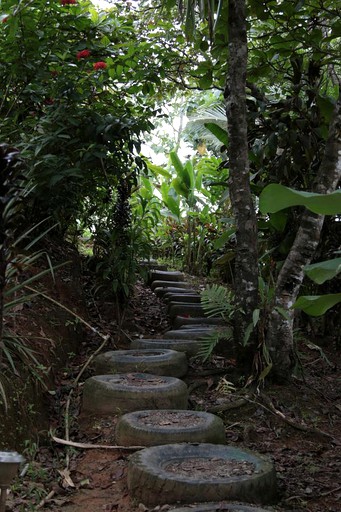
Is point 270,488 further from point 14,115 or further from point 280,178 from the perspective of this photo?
point 14,115

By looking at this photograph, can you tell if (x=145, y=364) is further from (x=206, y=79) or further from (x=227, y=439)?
(x=206, y=79)

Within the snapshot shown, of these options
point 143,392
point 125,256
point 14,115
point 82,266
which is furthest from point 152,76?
point 143,392

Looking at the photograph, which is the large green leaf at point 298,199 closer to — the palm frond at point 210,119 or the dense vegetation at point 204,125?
the dense vegetation at point 204,125

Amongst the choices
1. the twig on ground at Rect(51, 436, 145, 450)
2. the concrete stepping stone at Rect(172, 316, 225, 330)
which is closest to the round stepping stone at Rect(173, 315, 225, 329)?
the concrete stepping stone at Rect(172, 316, 225, 330)

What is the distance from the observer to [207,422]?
10.2 ft

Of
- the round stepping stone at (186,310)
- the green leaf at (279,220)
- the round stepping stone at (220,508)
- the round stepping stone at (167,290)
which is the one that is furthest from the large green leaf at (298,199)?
the round stepping stone at (167,290)

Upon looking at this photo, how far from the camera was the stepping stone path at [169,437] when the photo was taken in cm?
237

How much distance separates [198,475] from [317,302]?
90 cm

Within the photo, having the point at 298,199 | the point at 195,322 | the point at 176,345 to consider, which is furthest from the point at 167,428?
the point at 195,322

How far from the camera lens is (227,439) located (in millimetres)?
3418

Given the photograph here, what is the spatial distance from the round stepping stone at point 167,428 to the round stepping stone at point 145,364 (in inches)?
29.8

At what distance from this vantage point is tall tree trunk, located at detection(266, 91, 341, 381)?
388 cm

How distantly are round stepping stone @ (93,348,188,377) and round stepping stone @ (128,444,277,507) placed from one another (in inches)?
49.6

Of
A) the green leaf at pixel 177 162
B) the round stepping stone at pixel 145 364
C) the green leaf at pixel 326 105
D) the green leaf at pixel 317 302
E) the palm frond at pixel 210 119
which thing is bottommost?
the round stepping stone at pixel 145 364
